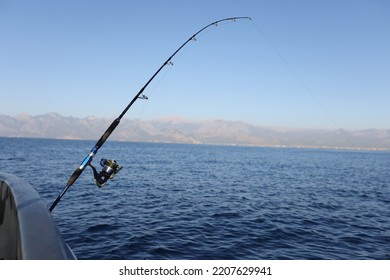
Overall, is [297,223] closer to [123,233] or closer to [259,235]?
[259,235]

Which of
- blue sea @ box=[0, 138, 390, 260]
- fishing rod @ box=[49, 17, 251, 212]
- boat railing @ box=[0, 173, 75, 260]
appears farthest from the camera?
blue sea @ box=[0, 138, 390, 260]

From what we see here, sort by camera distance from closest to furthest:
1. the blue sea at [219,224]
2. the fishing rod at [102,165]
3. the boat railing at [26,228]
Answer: the boat railing at [26,228] < the fishing rod at [102,165] < the blue sea at [219,224]

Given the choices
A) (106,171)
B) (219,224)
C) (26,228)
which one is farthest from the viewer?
(219,224)

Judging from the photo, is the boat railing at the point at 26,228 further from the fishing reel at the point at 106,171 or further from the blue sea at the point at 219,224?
the blue sea at the point at 219,224

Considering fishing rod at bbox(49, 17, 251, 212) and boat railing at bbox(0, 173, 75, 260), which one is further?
fishing rod at bbox(49, 17, 251, 212)

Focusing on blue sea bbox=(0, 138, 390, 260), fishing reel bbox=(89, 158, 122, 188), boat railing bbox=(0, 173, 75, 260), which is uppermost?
fishing reel bbox=(89, 158, 122, 188)

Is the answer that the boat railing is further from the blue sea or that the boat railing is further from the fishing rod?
the blue sea

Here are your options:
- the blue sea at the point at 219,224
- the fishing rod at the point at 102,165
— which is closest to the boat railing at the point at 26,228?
the fishing rod at the point at 102,165

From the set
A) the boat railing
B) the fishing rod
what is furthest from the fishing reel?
the boat railing

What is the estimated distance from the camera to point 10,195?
509 cm

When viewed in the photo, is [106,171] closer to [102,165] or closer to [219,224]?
[102,165]

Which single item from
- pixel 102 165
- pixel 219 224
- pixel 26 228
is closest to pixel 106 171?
pixel 102 165

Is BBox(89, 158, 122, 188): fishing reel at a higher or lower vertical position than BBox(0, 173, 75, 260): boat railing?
higher

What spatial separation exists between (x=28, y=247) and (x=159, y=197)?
17402 mm
